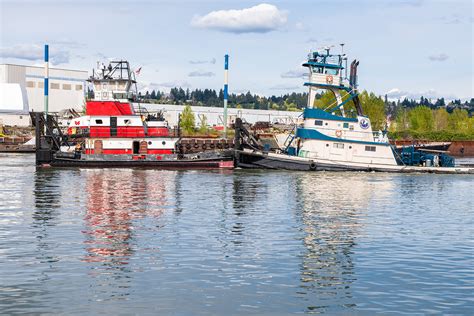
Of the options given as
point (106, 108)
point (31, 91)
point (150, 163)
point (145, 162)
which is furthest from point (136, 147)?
point (31, 91)

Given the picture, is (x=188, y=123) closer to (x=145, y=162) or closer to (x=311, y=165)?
(x=145, y=162)

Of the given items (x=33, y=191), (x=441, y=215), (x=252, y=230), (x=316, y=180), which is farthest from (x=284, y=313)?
(x=316, y=180)

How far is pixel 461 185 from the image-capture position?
54.1 metres

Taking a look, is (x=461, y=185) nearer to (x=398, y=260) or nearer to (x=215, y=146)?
(x=398, y=260)

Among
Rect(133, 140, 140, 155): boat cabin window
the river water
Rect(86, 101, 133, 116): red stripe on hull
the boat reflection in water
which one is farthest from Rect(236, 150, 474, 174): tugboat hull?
the river water

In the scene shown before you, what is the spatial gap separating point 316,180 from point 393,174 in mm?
11617

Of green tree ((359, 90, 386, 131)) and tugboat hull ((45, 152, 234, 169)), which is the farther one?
green tree ((359, 90, 386, 131))

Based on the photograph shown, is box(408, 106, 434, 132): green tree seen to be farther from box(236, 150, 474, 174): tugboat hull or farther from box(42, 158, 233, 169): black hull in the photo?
box(42, 158, 233, 169): black hull

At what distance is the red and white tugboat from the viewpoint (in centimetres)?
6356

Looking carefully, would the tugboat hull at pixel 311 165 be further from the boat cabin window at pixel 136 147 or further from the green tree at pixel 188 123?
the green tree at pixel 188 123

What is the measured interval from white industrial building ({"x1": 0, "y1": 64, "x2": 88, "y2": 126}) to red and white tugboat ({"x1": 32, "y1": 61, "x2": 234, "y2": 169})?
74626 millimetres

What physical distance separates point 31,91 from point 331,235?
426 feet

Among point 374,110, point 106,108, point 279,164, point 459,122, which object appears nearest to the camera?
point 106,108

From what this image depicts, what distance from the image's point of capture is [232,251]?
23.8 m
